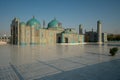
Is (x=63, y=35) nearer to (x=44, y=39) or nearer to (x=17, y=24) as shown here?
(x=44, y=39)

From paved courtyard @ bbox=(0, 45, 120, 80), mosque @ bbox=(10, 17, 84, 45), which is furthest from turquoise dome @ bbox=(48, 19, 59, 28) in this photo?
paved courtyard @ bbox=(0, 45, 120, 80)

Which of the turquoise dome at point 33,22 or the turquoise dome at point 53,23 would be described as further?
the turquoise dome at point 53,23

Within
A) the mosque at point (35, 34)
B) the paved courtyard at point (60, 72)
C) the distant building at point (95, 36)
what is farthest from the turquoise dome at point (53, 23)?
the paved courtyard at point (60, 72)

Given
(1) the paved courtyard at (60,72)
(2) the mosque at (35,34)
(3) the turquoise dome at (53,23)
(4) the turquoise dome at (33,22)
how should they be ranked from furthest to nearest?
1. (3) the turquoise dome at (53,23)
2. (4) the turquoise dome at (33,22)
3. (2) the mosque at (35,34)
4. (1) the paved courtyard at (60,72)

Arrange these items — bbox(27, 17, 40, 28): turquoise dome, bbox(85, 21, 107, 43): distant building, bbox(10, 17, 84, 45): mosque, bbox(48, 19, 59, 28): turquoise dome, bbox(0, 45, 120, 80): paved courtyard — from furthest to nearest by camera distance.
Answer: bbox(85, 21, 107, 43): distant building < bbox(48, 19, 59, 28): turquoise dome < bbox(27, 17, 40, 28): turquoise dome < bbox(10, 17, 84, 45): mosque < bbox(0, 45, 120, 80): paved courtyard

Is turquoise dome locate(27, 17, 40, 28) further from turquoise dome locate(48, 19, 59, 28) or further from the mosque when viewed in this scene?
turquoise dome locate(48, 19, 59, 28)

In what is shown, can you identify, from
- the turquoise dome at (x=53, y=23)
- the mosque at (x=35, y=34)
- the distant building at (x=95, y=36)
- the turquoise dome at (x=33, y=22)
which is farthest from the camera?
the distant building at (x=95, y=36)

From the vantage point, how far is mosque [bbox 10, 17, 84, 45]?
37.0 m

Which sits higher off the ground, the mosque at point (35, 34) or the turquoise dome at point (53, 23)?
the turquoise dome at point (53, 23)

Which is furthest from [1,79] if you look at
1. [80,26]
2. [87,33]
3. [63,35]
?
[87,33]

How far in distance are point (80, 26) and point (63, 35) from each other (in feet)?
68.2

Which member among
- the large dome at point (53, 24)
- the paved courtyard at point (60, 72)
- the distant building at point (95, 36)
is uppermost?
the large dome at point (53, 24)

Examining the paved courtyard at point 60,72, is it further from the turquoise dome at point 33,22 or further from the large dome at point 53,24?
the large dome at point 53,24

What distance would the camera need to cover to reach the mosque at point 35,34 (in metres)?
37.0
